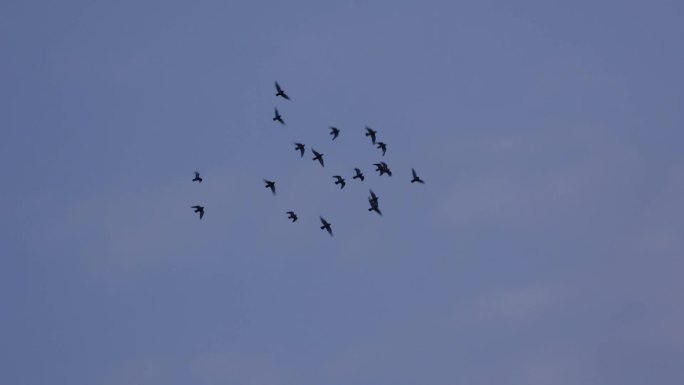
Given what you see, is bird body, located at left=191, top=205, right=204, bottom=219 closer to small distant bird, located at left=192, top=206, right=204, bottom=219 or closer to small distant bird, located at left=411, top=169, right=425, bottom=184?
small distant bird, located at left=192, top=206, right=204, bottom=219

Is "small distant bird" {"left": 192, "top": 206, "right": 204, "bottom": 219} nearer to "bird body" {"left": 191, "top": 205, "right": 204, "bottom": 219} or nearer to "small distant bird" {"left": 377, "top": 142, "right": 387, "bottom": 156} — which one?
"bird body" {"left": 191, "top": 205, "right": 204, "bottom": 219}

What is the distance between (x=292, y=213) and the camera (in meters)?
164

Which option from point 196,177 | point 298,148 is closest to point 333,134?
point 298,148

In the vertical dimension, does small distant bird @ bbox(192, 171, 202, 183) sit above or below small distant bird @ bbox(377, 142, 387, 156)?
below

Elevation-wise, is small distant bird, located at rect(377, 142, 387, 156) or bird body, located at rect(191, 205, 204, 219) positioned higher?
small distant bird, located at rect(377, 142, 387, 156)

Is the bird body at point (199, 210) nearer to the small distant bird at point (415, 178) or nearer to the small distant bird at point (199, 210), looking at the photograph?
the small distant bird at point (199, 210)

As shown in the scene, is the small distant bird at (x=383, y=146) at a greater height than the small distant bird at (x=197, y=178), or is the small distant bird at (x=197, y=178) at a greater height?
the small distant bird at (x=383, y=146)

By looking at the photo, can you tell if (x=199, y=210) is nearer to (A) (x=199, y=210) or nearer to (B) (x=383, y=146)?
(A) (x=199, y=210)

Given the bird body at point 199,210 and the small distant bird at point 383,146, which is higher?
the small distant bird at point 383,146

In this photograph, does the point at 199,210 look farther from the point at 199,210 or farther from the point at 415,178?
the point at 415,178

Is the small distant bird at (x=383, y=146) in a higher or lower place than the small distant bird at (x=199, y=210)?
higher

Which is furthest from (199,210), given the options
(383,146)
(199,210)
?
(383,146)

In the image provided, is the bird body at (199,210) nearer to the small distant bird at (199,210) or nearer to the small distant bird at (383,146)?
the small distant bird at (199,210)

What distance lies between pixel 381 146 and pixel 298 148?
1333cm
